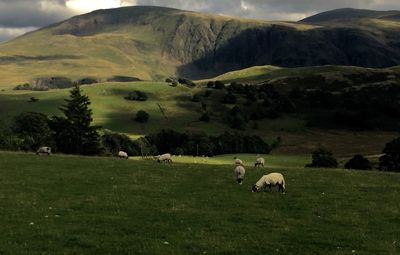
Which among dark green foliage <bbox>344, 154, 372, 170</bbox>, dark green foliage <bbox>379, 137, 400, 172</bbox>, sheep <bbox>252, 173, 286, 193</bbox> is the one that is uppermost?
sheep <bbox>252, 173, 286, 193</bbox>

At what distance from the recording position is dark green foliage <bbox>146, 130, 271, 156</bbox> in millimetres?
171663

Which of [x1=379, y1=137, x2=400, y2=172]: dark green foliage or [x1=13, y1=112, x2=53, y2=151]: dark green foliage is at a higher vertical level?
[x1=13, y1=112, x2=53, y2=151]: dark green foliage

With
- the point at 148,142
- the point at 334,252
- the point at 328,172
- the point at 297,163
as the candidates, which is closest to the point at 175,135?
the point at 148,142

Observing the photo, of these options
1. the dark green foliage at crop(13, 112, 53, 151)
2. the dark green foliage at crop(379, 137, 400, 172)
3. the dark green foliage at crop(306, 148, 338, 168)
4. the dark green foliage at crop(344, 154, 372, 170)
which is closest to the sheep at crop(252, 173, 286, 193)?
the dark green foliage at crop(379, 137, 400, 172)

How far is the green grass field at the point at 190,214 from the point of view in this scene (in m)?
21.3

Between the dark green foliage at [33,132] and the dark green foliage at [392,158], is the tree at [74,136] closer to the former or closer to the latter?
the dark green foliage at [33,132]

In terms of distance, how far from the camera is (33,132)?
113812 millimetres

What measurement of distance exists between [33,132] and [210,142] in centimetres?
7071

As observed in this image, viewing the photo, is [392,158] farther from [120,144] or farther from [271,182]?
[120,144]

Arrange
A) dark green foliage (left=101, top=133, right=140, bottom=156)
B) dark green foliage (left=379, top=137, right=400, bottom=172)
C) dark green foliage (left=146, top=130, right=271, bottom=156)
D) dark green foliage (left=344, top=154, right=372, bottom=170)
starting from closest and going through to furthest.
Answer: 1. dark green foliage (left=379, top=137, right=400, bottom=172)
2. dark green foliage (left=344, top=154, right=372, bottom=170)
3. dark green foliage (left=101, top=133, right=140, bottom=156)
4. dark green foliage (left=146, top=130, right=271, bottom=156)

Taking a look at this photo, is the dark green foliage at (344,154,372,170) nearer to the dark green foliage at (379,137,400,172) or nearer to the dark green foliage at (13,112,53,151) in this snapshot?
the dark green foliage at (379,137,400,172)

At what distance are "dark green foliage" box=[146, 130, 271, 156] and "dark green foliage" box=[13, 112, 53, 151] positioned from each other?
5771 cm

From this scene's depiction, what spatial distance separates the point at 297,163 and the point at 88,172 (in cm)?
7871

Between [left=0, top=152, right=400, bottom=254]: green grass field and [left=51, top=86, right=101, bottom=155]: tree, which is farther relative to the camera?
[left=51, top=86, right=101, bottom=155]: tree
